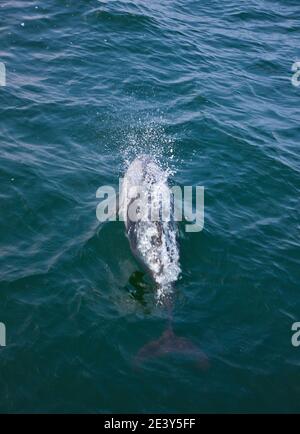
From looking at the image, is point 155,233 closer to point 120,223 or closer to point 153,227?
point 153,227

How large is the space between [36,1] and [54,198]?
14.4 m

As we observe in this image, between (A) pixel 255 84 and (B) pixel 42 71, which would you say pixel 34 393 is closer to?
(B) pixel 42 71

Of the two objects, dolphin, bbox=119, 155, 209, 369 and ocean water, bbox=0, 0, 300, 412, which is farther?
dolphin, bbox=119, 155, 209, 369

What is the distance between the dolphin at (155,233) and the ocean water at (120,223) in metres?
0.23

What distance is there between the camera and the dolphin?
448 inches

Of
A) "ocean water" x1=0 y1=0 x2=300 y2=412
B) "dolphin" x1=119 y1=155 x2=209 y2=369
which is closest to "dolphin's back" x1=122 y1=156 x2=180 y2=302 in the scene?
"dolphin" x1=119 y1=155 x2=209 y2=369

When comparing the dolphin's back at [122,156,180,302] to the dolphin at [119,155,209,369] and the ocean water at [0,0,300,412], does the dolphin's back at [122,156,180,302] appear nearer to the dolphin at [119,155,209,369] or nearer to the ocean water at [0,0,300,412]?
the dolphin at [119,155,209,369]

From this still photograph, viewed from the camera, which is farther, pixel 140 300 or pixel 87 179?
pixel 87 179

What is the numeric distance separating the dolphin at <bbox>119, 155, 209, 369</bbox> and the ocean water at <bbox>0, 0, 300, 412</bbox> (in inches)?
9.2

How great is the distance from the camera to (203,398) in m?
10.5

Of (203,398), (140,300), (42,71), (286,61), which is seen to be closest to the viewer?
(203,398)

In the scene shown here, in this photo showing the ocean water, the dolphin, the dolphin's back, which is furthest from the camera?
the dolphin's back

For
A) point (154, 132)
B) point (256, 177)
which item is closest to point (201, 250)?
point (256, 177)
